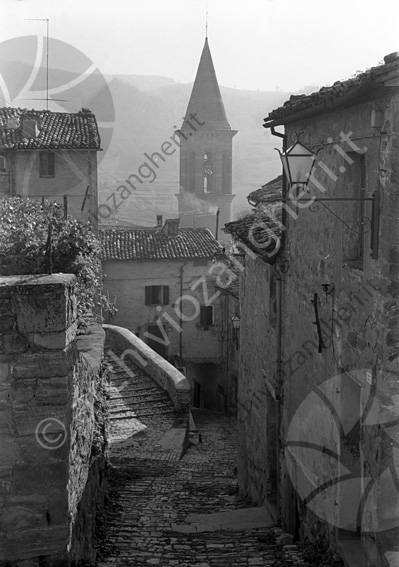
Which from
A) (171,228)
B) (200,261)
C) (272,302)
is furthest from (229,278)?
(272,302)

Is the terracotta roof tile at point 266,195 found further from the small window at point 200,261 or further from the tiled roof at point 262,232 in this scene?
the small window at point 200,261

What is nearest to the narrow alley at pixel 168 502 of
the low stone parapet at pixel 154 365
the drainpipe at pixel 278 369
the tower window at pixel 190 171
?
the low stone parapet at pixel 154 365

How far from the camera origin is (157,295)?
31.1 metres

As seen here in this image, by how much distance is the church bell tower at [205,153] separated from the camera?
4900 cm

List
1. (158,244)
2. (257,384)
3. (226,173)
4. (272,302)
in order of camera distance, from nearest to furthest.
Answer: (272,302) < (257,384) < (158,244) < (226,173)

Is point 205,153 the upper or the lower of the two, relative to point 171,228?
upper

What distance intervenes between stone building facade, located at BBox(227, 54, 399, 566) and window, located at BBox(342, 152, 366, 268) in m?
0.02

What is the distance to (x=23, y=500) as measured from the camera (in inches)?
217

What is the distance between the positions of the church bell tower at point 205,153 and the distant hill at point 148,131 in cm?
2517

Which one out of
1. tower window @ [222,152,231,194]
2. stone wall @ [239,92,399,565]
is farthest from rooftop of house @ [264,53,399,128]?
tower window @ [222,152,231,194]

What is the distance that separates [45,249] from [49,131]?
15.5 metres

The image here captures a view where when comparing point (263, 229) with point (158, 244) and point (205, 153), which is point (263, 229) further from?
point (205, 153)

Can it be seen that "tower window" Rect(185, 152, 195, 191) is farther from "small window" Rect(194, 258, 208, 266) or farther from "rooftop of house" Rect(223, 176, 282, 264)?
"rooftop of house" Rect(223, 176, 282, 264)

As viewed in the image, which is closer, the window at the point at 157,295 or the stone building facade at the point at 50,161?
the stone building facade at the point at 50,161
